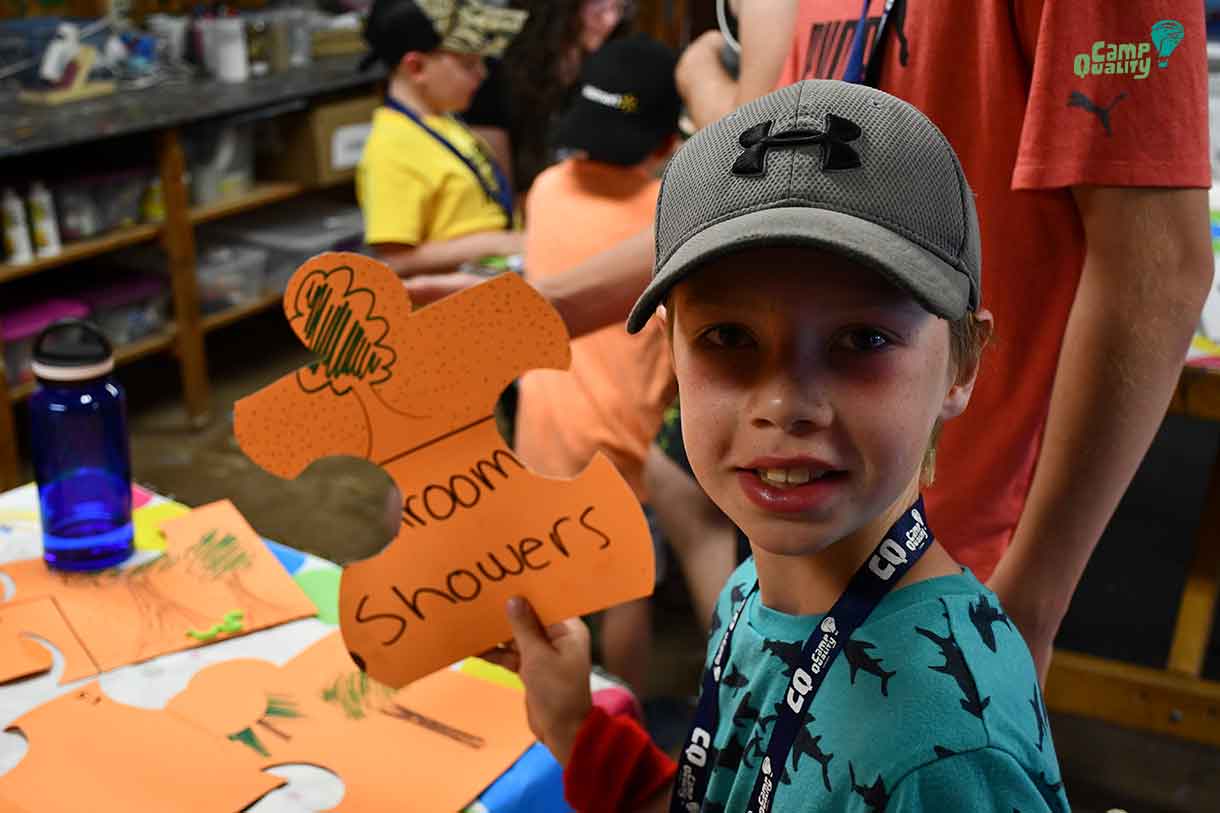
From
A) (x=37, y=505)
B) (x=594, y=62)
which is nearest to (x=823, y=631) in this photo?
(x=37, y=505)

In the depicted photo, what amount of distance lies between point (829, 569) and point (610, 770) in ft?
0.93

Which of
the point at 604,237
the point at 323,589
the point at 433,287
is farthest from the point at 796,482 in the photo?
the point at 604,237

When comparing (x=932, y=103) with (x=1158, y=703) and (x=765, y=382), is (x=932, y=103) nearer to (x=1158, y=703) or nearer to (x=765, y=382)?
(x=765, y=382)

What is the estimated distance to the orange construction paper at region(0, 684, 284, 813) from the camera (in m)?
0.97

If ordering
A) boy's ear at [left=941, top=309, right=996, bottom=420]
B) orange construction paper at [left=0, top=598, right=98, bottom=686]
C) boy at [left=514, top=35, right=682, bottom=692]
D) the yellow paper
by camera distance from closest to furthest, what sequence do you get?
boy's ear at [left=941, top=309, right=996, bottom=420] → orange construction paper at [left=0, top=598, right=98, bottom=686] → the yellow paper → boy at [left=514, top=35, right=682, bottom=692]

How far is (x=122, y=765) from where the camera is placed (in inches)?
39.9

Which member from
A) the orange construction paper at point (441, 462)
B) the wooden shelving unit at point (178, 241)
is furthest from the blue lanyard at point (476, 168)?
the orange construction paper at point (441, 462)

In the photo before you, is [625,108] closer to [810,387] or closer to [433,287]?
[433,287]

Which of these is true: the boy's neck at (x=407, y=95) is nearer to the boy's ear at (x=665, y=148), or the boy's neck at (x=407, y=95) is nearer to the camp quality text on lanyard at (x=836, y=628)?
the boy's ear at (x=665, y=148)

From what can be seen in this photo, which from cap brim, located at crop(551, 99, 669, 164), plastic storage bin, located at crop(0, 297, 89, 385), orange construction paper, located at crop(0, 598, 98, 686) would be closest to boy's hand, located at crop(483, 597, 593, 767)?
orange construction paper, located at crop(0, 598, 98, 686)

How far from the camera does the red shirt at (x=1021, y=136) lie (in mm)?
917

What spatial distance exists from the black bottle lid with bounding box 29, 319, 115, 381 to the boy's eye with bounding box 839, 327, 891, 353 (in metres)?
0.89

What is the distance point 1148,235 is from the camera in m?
0.94

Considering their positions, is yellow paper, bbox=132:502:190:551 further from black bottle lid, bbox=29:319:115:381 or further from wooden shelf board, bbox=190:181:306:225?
wooden shelf board, bbox=190:181:306:225
